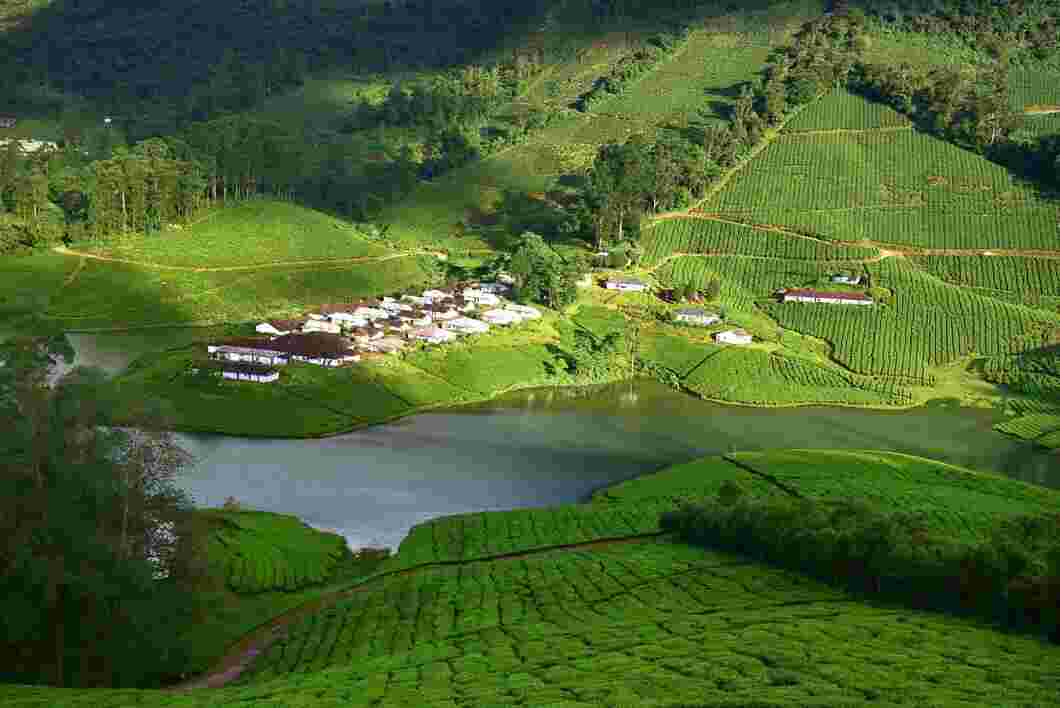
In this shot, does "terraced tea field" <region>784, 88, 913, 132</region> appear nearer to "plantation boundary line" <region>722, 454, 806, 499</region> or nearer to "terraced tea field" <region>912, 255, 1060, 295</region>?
"terraced tea field" <region>912, 255, 1060, 295</region>

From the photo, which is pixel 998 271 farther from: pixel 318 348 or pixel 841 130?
pixel 318 348

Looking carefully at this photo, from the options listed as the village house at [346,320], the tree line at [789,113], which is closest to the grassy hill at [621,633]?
the village house at [346,320]

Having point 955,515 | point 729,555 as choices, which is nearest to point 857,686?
point 729,555

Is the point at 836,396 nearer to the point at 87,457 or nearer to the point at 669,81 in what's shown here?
the point at 87,457

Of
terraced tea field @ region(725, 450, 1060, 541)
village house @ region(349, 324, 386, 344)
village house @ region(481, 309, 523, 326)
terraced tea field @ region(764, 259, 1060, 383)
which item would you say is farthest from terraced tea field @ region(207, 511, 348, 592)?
terraced tea field @ region(764, 259, 1060, 383)

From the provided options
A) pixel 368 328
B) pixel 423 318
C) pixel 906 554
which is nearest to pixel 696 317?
pixel 423 318

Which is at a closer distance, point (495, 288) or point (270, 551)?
point (270, 551)
